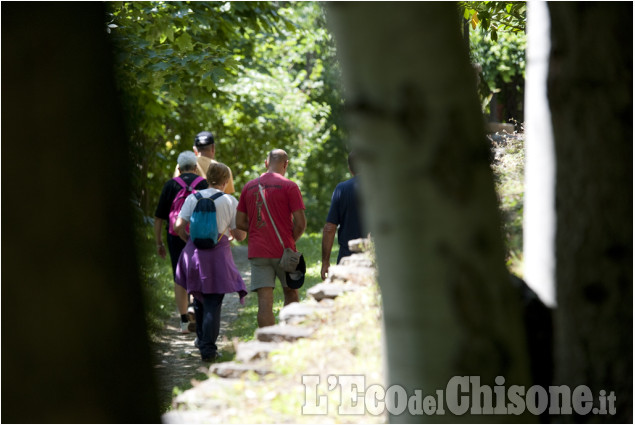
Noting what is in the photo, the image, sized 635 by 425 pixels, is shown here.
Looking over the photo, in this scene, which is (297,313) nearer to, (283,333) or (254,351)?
(283,333)

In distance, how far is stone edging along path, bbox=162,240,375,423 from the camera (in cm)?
465

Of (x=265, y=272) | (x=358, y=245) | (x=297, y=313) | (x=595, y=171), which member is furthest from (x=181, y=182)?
(x=595, y=171)

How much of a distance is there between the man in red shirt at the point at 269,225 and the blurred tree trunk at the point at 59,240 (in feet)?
15.8

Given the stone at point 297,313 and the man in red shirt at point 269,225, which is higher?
the man in red shirt at point 269,225

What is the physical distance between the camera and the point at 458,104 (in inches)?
87.7

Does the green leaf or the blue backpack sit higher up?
the green leaf

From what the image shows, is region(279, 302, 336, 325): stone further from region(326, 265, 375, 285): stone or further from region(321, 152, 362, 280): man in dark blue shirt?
region(321, 152, 362, 280): man in dark blue shirt

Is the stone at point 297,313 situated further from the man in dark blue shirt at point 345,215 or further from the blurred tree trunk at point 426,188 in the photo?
the blurred tree trunk at point 426,188

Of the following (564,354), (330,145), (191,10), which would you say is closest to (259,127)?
(330,145)

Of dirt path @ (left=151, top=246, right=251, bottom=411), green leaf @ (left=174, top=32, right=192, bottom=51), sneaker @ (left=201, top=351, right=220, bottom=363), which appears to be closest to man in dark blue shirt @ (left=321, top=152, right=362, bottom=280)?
sneaker @ (left=201, top=351, right=220, bottom=363)

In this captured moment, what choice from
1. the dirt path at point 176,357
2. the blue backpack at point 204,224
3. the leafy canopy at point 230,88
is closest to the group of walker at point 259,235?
the blue backpack at point 204,224

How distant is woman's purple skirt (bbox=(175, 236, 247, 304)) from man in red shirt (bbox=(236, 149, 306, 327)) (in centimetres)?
25

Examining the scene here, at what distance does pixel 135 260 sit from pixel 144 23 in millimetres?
7350

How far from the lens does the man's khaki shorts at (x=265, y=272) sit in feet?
26.1
